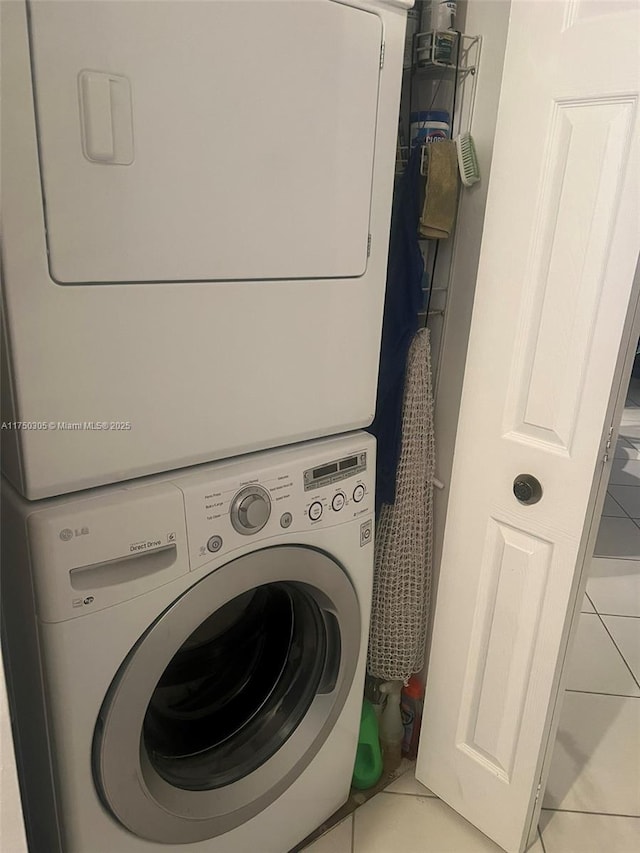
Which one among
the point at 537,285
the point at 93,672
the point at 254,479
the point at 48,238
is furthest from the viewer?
the point at 537,285

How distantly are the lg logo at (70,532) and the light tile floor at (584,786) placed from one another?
101cm

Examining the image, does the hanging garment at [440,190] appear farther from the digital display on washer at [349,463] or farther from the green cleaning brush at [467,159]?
the digital display on washer at [349,463]

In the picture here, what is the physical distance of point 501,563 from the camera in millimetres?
1377

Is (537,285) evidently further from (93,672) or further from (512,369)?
(93,672)

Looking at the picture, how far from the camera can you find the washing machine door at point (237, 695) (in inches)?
42.4

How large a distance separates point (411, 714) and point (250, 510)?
934mm

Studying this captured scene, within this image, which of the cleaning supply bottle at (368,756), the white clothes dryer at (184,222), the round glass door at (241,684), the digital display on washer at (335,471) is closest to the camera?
the white clothes dryer at (184,222)

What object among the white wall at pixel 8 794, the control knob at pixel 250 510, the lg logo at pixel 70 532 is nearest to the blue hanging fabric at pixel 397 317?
the control knob at pixel 250 510

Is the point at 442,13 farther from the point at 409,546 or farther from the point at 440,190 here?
the point at 409,546

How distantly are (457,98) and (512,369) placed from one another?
0.56m

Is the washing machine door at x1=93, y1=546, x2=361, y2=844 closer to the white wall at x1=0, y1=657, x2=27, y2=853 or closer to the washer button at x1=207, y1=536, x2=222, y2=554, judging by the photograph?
the washer button at x1=207, y1=536, x2=222, y2=554

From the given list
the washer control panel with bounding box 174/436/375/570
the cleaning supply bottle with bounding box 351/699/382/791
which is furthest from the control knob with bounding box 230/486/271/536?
the cleaning supply bottle with bounding box 351/699/382/791

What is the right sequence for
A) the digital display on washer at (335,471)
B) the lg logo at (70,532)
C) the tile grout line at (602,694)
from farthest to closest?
1. the tile grout line at (602,694)
2. the digital display on washer at (335,471)
3. the lg logo at (70,532)

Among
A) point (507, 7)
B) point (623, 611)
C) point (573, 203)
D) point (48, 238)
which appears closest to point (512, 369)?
point (573, 203)
